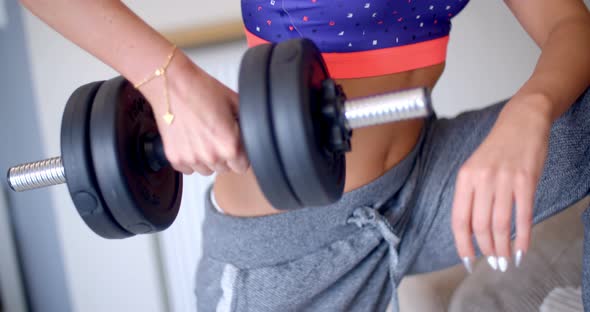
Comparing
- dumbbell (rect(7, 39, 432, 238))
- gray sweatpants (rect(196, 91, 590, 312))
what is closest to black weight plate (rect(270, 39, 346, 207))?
dumbbell (rect(7, 39, 432, 238))

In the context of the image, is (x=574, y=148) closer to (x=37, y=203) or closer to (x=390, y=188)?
(x=390, y=188)

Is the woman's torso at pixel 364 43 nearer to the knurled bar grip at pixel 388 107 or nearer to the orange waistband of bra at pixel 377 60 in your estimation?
the orange waistband of bra at pixel 377 60

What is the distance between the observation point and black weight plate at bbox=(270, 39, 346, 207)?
0.41 meters

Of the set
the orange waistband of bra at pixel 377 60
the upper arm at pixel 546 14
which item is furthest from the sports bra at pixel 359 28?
the upper arm at pixel 546 14

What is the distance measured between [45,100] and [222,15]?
1.59 feet

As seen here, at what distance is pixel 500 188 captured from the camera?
478 mm

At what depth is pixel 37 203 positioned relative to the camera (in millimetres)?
1323

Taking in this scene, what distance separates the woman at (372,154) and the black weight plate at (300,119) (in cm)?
7

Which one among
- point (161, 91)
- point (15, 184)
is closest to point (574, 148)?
point (161, 91)

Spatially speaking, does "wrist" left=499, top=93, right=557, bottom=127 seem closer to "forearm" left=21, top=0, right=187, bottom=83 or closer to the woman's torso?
the woman's torso

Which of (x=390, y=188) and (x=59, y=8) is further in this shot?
(x=390, y=188)

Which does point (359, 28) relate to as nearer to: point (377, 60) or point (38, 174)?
point (377, 60)

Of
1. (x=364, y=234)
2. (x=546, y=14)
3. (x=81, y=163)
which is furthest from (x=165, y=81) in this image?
(x=546, y=14)

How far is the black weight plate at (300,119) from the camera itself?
0.41m
